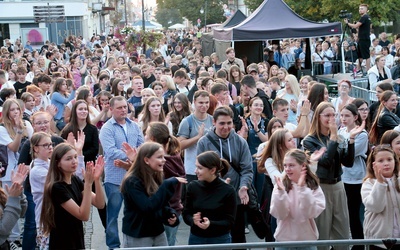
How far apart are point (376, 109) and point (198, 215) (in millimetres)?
4811

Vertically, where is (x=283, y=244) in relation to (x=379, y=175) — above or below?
below

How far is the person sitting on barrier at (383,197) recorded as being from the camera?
6.66 m

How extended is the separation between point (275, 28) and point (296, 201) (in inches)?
628

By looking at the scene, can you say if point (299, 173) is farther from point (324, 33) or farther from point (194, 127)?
point (324, 33)

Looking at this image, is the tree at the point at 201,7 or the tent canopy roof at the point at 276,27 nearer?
the tent canopy roof at the point at 276,27

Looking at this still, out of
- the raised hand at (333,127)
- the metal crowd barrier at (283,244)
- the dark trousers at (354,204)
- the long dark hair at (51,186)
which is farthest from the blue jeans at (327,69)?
the metal crowd barrier at (283,244)

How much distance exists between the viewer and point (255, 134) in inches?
388

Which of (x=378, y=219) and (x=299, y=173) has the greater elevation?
(x=299, y=173)

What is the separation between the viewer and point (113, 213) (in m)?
8.72

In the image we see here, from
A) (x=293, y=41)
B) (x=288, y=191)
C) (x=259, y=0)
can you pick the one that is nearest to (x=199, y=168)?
(x=288, y=191)

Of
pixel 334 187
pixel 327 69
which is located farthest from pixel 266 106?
pixel 327 69

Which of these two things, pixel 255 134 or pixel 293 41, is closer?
pixel 255 134

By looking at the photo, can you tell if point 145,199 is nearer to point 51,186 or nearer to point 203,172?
point 203,172

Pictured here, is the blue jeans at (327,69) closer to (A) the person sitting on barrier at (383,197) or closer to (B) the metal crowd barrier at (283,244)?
(A) the person sitting on barrier at (383,197)
